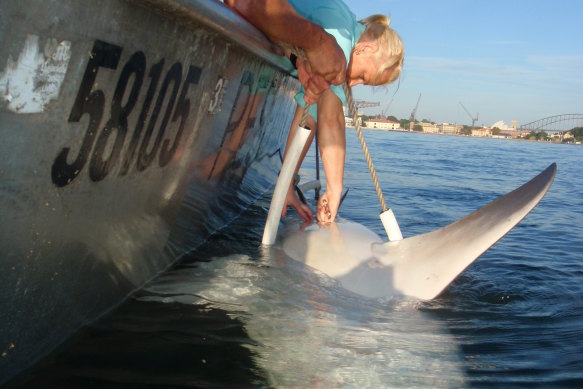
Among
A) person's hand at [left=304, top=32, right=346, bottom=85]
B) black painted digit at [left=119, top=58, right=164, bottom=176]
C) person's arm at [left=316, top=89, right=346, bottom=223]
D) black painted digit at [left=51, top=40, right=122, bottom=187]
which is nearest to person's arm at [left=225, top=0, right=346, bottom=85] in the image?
person's hand at [left=304, top=32, right=346, bottom=85]

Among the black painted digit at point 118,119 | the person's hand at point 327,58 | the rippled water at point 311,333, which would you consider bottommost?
the rippled water at point 311,333

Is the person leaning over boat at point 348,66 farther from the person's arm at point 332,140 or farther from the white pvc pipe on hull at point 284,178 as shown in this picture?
the white pvc pipe on hull at point 284,178

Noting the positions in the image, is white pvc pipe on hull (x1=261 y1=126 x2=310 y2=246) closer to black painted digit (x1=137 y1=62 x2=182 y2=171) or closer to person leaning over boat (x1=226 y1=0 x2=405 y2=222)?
person leaning over boat (x1=226 y1=0 x2=405 y2=222)

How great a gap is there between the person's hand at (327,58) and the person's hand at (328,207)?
796 millimetres

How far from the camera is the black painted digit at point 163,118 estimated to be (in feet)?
6.97

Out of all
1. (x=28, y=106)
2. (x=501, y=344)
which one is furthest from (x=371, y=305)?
(x=28, y=106)

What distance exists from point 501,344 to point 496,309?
0.50m

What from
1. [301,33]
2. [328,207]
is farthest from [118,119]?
[328,207]

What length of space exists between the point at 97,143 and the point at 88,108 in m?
0.15

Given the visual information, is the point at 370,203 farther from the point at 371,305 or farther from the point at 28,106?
the point at 28,106

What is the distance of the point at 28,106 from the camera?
1.43 metres

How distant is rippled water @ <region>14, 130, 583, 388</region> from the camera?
197 cm

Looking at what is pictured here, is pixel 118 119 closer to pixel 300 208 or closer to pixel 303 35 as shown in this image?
pixel 303 35

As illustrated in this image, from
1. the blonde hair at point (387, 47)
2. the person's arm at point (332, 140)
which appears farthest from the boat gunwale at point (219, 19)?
the blonde hair at point (387, 47)
